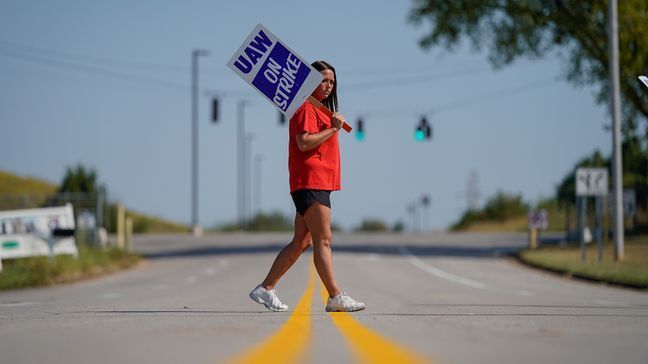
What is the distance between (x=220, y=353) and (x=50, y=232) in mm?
24946

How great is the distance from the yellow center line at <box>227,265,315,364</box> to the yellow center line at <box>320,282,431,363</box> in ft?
0.90

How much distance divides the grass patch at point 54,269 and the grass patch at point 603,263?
13205mm

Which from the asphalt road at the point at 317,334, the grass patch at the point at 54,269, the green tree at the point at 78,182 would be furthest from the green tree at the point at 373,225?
the asphalt road at the point at 317,334

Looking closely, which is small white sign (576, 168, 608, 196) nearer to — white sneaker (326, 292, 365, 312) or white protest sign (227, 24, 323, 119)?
white protest sign (227, 24, 323, 119)

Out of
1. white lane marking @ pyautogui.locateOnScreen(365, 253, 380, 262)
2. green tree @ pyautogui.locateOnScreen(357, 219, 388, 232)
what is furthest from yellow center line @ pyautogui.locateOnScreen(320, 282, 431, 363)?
green tree @ pyautogui.locateOnScreen(357, 219, 388, 232)

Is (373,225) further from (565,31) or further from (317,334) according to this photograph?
(317,334)

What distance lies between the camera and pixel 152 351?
621 cm

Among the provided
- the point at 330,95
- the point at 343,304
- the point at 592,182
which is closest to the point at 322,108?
the point at 330,95

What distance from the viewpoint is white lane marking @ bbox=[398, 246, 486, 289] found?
24141mm

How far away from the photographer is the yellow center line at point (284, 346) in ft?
19.1

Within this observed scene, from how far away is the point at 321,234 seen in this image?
9.03 m

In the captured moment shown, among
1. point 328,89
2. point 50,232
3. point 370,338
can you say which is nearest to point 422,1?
point 50,232

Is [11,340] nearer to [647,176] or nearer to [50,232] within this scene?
[50,232]

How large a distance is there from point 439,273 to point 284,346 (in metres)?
24.0
